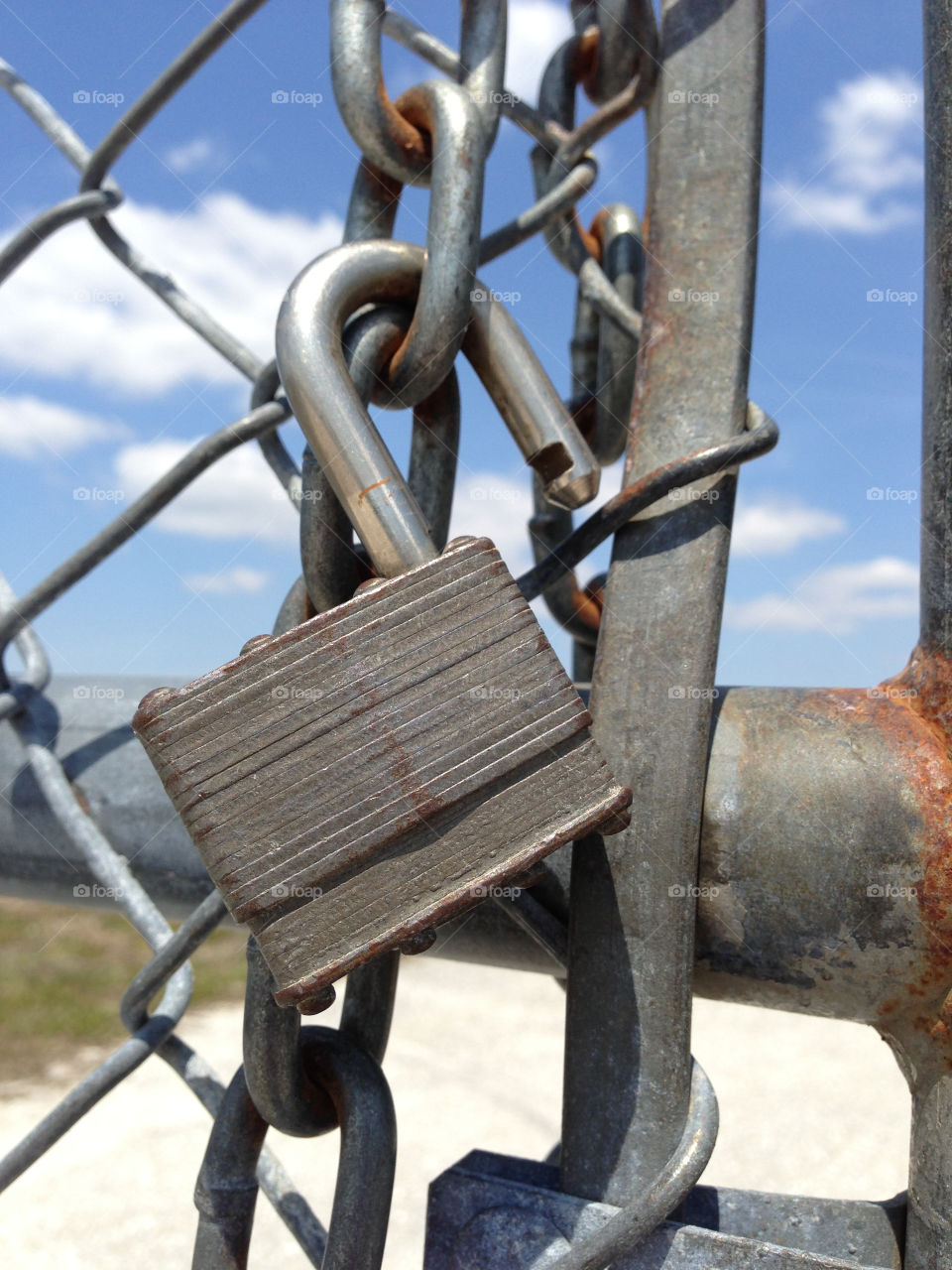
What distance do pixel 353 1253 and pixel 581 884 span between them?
0.18 m

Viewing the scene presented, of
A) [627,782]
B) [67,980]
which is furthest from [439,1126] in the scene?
[627,782]

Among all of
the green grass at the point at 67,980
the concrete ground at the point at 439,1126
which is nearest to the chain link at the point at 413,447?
the concrete ground at the point at 439,1126

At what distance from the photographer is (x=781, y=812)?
446 mm

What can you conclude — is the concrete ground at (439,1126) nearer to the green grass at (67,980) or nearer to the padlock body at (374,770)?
the green grass at (67,980)

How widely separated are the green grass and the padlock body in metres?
2.80

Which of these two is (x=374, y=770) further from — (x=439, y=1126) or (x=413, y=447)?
(x=439, y=1126)

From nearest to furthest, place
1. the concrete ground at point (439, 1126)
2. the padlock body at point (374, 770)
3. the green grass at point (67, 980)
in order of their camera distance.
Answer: the padlock body at point (374, 770) < the concrete ground at point (439, 1126) < the green grass at point (67, 980)

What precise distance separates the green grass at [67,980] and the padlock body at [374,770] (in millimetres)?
2800

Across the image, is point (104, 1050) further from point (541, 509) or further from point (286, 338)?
point (286, 338)

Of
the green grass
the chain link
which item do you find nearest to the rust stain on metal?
Answer: the chain link

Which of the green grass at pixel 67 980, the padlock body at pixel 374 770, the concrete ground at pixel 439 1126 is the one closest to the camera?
the padlock body at pixel 374 770

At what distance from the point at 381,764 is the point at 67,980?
4.33 m

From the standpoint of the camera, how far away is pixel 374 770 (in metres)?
0.42

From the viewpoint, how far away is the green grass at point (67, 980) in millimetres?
3453
